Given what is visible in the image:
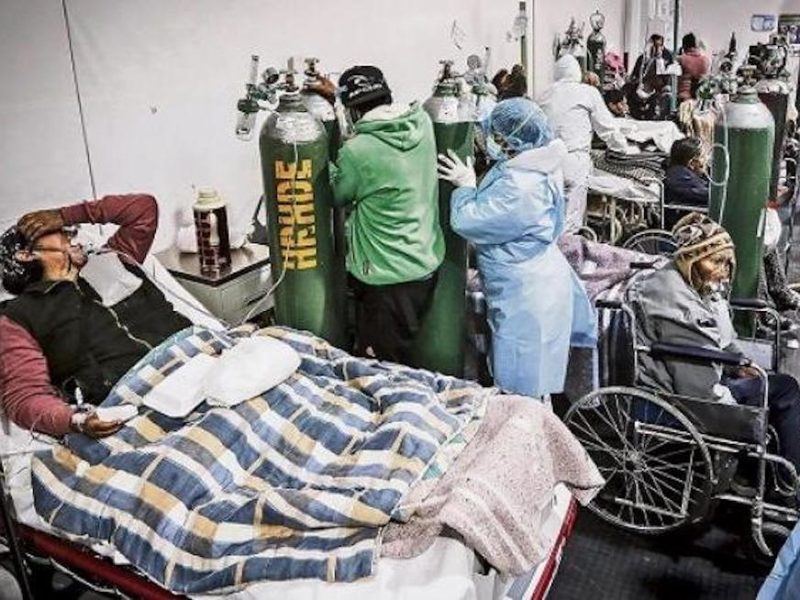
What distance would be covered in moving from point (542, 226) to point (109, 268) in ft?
4.75

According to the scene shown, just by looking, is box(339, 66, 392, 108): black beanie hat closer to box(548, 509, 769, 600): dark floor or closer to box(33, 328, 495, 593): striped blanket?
box(33, 328, 495, 593): striped blanket

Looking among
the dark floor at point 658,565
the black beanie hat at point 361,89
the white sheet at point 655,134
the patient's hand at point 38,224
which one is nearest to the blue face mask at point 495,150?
the black beanie hat at point 361,89

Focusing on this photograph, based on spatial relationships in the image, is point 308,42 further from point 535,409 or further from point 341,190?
point 535,409

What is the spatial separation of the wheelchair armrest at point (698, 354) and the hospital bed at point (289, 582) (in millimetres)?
608

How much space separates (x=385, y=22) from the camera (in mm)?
4363

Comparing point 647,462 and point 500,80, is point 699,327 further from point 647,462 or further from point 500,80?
point 500,80

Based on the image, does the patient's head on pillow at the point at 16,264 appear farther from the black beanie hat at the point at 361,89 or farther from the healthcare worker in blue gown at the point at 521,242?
the healthcare worker in blue gown at the point at 521,242

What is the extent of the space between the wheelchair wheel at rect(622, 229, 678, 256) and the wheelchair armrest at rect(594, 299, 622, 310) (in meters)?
1.21

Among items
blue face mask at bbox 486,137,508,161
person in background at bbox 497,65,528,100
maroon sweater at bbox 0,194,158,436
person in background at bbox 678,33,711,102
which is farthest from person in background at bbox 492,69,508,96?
maroon sweater at bbox 0,194,158,436

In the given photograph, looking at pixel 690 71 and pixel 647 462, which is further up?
pixel 690 71

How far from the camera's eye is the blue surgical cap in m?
2.84

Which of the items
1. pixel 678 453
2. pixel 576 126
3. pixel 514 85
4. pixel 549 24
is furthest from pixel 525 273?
pixel 549 24

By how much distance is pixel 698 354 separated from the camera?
2568mm

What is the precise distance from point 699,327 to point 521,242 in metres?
0.66
